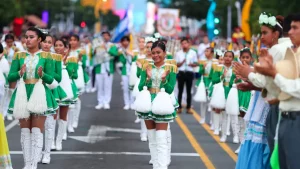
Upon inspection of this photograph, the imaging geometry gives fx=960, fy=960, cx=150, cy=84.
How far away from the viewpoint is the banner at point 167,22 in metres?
43.8

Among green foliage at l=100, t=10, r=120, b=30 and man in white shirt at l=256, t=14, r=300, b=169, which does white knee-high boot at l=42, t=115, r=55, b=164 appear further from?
green foliage at l=100, t=10, r=120, b=30

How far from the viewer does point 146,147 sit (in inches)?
712

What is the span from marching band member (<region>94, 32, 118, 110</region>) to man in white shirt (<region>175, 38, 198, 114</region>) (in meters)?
2.11

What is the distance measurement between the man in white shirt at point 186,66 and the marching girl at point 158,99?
12619mm

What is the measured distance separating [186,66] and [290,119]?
17.7 meters

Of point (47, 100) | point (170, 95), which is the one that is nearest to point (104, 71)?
point (47, 100)

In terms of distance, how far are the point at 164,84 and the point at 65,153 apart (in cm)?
348

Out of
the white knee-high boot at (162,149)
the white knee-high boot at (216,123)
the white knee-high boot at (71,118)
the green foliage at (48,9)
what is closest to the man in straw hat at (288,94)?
the white knee-high boot at (162,149)

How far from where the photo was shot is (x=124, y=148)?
699 inches

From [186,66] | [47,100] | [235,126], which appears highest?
[47,100]

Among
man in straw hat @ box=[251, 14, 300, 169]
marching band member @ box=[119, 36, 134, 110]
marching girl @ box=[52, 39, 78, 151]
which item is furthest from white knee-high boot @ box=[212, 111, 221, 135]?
man in straw hat @ box=[251, 14, 300, 169]

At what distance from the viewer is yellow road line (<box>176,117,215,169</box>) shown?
15688mm

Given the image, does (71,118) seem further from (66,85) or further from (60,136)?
(60,136)

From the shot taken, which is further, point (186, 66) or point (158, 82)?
point (186, 66)
